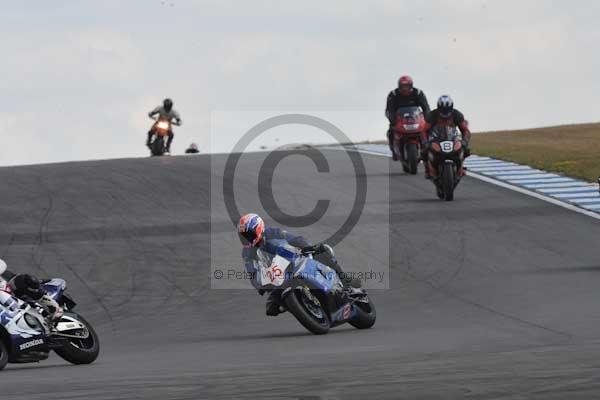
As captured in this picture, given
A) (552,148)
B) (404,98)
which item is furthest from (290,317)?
(552,148)

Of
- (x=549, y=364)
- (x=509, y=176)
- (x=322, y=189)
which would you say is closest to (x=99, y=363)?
(x=549, y=364)

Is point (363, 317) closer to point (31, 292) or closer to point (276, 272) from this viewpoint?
point (276, 272)

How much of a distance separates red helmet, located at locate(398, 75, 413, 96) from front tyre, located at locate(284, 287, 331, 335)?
46.5 ft

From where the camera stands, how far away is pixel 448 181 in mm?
24156

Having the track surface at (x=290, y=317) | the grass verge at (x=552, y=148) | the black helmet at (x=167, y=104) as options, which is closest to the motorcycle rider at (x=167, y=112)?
the black helmet at (x=167, y=104)

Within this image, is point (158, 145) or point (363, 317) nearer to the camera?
point (363, 317)

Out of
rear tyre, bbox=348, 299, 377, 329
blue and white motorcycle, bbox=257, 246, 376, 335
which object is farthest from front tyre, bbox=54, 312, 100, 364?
rear tyre, bbox=348, 299, 377, 329

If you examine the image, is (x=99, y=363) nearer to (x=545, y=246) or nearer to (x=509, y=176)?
(x=545, y=246)

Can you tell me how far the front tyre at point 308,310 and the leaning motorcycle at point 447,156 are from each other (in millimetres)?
10808

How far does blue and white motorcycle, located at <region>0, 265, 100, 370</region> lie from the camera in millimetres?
11367

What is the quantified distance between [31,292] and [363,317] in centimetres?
375

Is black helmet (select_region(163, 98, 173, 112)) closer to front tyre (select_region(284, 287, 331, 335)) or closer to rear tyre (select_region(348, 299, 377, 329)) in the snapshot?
rear tyre (select_region(348, 299, 377, 329))

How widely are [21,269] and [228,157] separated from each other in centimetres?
1473

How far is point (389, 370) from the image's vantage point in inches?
346
